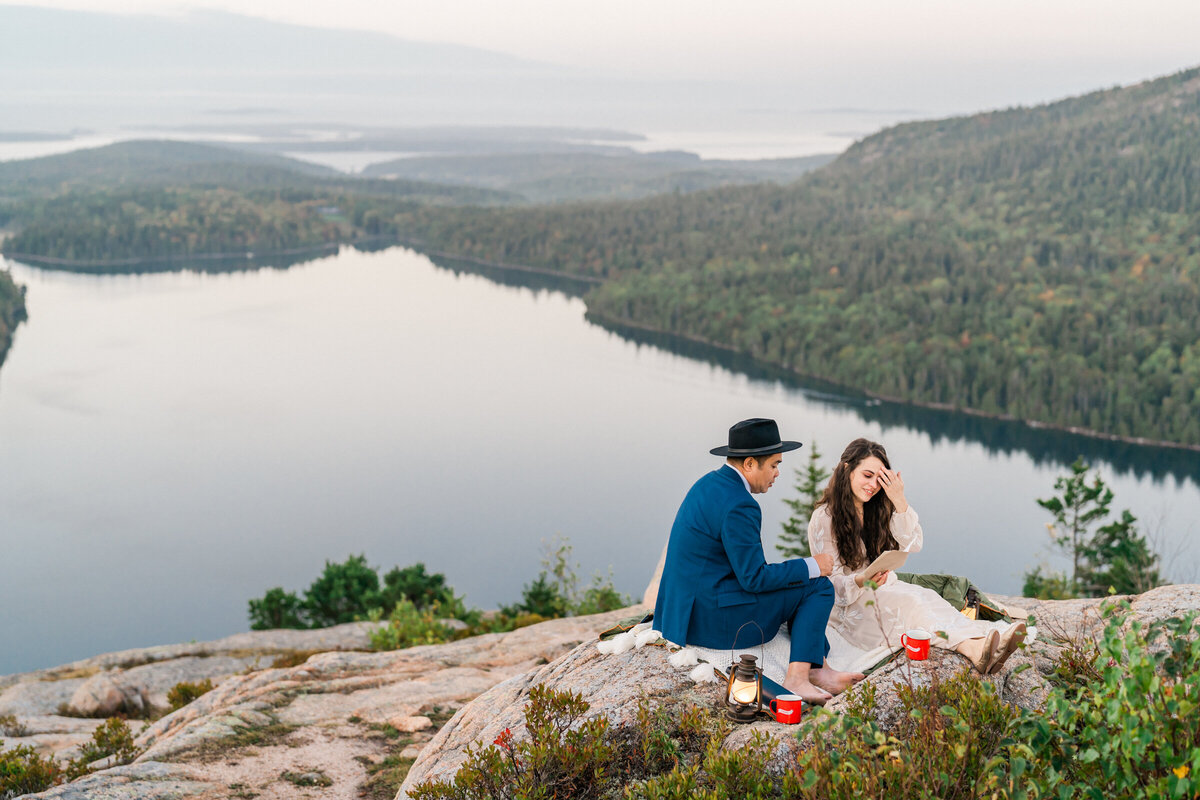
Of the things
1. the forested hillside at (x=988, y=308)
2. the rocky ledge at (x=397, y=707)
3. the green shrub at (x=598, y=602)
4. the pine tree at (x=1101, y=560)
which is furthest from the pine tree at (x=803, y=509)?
the forested hillside at (x=988, y=308)

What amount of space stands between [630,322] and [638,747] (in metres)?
147

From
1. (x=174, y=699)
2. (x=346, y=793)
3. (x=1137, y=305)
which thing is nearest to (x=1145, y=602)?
(x=346, y=793)

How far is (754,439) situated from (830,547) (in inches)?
60.4

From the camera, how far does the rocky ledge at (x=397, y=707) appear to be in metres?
7.11

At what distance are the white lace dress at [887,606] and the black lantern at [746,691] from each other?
3.89 feet

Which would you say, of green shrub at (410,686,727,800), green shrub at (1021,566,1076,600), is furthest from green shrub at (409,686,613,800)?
green shrub at (1021,566,1076,600)

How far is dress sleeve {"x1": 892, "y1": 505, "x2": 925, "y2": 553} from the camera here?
303 inches

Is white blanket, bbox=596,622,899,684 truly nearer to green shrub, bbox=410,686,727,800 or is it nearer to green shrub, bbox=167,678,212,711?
green shrub, bbox=410,686,727,800

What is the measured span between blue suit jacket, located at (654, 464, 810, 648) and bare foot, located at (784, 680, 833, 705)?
429 mm

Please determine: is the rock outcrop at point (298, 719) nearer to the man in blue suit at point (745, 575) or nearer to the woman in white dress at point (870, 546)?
the man in blue suit at point (745, 575)

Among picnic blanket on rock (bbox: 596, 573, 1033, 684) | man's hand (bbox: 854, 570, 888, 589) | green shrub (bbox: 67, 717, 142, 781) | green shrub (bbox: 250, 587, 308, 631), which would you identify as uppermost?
man's hand (bbox: 854, 570, 888, 589)

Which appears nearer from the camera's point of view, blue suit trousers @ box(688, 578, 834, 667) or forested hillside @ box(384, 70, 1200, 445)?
blue suit trousers @ box(688, 578, 834, 667)

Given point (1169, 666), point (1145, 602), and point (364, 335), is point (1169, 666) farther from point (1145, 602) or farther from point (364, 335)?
point (364, 335)

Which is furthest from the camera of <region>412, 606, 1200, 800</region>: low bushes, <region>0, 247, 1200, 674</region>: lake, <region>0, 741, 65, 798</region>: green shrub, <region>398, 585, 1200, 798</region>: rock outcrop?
<region>0, 247, 1200, 674</region>: lake
